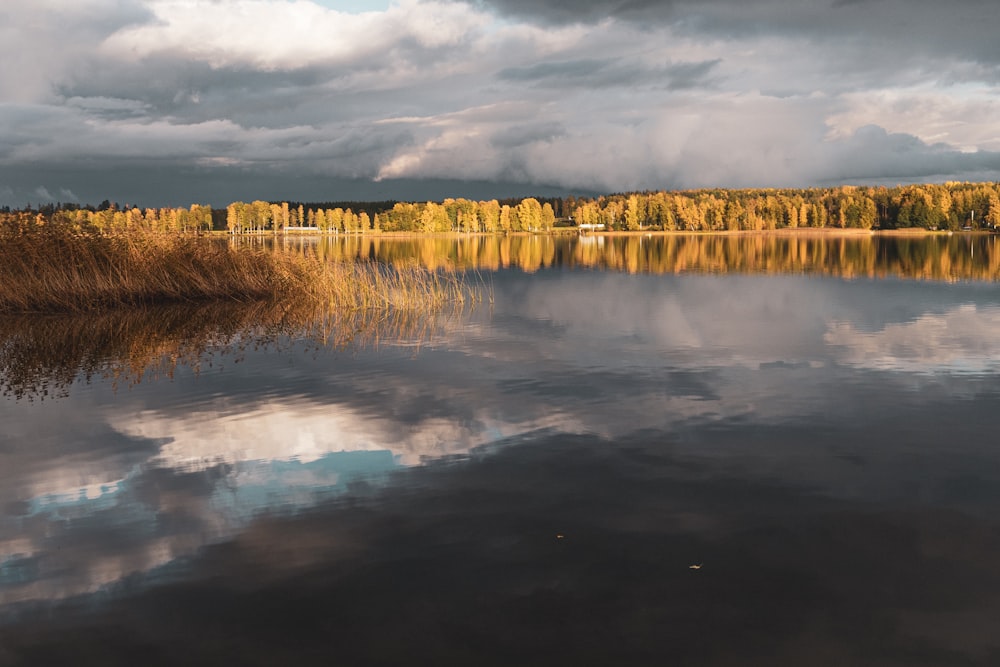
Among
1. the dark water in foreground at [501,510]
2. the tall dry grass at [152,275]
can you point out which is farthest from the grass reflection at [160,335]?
the tall dry grass at [152,275]

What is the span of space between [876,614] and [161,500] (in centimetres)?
780

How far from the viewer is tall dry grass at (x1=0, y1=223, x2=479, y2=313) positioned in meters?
26.0

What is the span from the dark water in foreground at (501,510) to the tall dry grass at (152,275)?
8.72 meters

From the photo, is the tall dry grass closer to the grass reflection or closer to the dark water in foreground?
the grass reflection

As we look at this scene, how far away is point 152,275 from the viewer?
28484 millimetres

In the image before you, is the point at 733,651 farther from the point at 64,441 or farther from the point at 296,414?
the point at 64,441

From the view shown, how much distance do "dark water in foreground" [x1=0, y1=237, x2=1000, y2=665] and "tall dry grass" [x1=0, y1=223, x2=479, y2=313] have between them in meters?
8.72

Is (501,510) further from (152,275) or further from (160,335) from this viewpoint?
(152,275)

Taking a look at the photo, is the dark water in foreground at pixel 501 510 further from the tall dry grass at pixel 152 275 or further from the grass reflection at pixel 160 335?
the tall dry grass at pixel 152 275

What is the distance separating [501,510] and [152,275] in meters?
24.2

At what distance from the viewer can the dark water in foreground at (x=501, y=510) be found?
6090mm

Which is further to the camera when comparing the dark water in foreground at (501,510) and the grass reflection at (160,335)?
the grass reflection at (160,335)

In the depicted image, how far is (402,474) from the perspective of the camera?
9969 millimetres

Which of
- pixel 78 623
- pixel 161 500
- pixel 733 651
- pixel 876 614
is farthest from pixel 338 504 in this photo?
pixel 876 614
